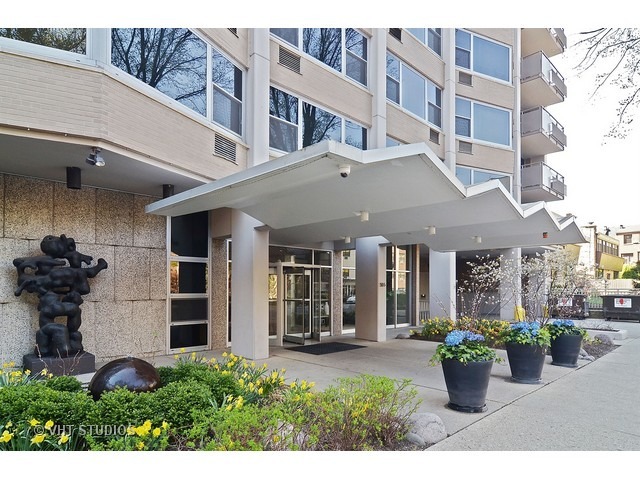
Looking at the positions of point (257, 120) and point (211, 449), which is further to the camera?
point (257, 120)

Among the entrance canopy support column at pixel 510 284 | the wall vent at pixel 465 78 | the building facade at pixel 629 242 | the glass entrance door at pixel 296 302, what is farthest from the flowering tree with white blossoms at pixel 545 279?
the building facade at pixel 629 242

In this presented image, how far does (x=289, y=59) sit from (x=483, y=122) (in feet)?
36.5

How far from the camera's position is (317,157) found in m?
5.30

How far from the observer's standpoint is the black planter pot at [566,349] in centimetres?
936

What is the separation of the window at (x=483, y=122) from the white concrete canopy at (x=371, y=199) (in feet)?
27.3

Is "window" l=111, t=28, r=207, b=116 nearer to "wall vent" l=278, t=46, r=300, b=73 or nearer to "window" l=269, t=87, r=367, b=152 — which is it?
"window" l=269, t=87, r=367, b=152

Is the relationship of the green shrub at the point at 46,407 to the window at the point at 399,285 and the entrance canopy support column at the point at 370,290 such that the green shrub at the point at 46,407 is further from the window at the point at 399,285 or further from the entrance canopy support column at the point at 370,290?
the window at the point at 399,285

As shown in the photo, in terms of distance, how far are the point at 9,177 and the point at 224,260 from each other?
487 cm

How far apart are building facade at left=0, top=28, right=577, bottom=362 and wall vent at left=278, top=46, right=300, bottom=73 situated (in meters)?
0.05

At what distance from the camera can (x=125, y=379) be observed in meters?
5.22

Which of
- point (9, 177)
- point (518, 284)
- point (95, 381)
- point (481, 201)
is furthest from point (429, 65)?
point (95, 381)

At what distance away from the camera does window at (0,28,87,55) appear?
641 cm

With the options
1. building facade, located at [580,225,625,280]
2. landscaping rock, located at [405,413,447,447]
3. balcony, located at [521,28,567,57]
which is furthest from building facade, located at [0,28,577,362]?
building facade, located at [580,225,625,280]
